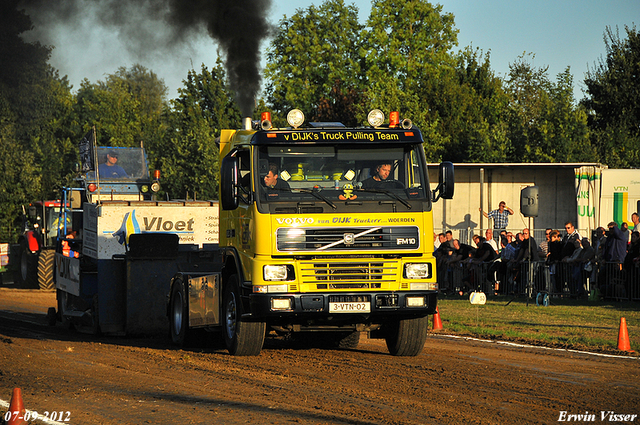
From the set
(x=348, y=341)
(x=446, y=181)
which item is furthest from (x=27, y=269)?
(x=446, y=181)

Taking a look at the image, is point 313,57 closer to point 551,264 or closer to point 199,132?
point 199,132

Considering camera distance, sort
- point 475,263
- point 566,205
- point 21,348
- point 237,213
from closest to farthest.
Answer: point 237,213, point 21,348, point 475,263, point 566,205

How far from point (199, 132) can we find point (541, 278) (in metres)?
25.2

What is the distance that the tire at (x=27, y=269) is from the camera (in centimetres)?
2925

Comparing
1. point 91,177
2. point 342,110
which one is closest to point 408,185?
point 91,177

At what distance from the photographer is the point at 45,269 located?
28.0m

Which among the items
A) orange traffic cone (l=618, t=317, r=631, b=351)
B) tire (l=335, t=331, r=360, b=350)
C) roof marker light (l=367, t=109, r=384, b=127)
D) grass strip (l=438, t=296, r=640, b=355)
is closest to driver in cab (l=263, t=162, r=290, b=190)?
roof marker light (l=367, t=109, r=384, b=127)

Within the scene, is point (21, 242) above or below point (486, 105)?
below

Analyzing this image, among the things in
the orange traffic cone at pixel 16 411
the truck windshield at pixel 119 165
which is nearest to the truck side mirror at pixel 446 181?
the orange traffic cone at pixel 16 411

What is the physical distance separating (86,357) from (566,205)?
23.0m

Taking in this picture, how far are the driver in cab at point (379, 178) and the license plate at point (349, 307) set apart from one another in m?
1.49

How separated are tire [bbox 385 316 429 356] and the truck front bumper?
703 mm

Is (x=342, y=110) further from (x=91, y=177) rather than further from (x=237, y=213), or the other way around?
(x=237, y=213)

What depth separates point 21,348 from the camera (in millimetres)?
12477
